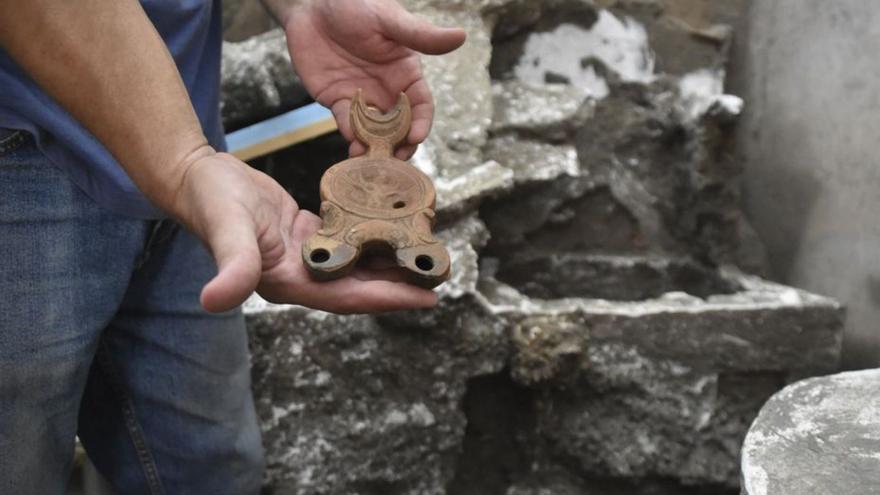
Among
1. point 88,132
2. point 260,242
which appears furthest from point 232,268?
point 88,132

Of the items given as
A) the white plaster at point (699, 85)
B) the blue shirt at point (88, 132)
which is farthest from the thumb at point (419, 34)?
the white plaster at point (699, 85)

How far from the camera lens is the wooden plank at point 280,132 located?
1758 mm

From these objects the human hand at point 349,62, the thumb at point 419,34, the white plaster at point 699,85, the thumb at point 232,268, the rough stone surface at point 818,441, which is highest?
the thumb at point 419,34

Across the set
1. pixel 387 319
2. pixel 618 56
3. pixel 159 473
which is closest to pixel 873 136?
pixel 618 56

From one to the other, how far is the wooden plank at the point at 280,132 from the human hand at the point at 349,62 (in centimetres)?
64

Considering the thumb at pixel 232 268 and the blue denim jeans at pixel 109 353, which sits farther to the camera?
the blue denim jeans at pixel 109 353

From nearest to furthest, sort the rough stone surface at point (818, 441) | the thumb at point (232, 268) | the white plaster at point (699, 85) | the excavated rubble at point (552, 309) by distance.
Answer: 1. the thumb at point (232, 268)
2. the rough stone surface at point (818, 441)
3. the excavated rubble at point (552, 309)
4. the white plaster at point (699, 85)

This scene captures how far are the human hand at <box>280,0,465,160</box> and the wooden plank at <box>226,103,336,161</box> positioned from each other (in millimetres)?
642

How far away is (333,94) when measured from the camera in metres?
1.11

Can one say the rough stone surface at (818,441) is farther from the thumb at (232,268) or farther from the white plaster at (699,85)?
the white plaster at (699,85)

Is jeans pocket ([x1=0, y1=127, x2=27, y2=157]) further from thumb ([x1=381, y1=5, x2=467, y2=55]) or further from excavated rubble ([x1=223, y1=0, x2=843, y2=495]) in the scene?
excavated rubble ([x1=223, y1=0, x2=843, y2=495])

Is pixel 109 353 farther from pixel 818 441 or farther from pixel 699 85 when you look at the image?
pixel 699 85

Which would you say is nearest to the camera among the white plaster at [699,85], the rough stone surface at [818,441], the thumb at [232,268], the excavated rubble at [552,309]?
the thumb at [232,268]

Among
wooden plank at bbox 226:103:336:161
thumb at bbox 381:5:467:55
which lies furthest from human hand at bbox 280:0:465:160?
wooden plank at bbox 226:103:336:161
